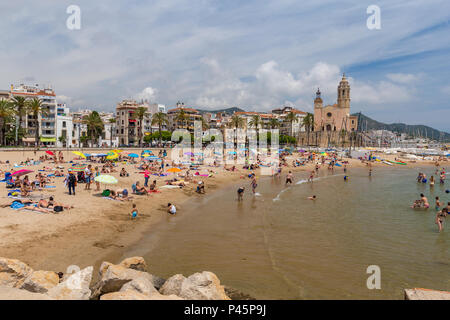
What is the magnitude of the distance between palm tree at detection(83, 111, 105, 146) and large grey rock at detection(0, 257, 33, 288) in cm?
7004

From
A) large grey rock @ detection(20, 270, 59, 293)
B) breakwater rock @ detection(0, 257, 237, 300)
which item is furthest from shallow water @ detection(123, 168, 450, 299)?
large grey rock @ detection(20, 270, 59, 293)

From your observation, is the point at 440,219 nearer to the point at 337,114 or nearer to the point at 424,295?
the point at 424,295

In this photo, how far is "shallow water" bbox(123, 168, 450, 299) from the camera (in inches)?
368

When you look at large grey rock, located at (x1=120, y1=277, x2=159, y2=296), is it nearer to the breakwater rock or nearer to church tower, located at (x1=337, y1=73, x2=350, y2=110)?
the breakwater rock

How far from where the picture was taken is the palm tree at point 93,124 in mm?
72531

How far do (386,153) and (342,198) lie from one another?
76.8m

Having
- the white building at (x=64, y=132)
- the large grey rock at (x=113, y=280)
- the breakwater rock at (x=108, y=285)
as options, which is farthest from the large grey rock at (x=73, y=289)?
the white building at (x=64, y=132)

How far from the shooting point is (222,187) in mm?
29094

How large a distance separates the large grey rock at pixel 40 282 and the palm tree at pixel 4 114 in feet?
192

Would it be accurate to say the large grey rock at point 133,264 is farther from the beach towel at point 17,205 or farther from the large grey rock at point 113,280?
the beach towel at point 17,205

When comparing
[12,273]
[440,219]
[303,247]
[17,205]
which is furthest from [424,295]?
[17,205]

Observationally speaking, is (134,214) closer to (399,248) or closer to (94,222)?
(94,222)

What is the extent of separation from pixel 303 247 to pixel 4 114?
2389 inches
